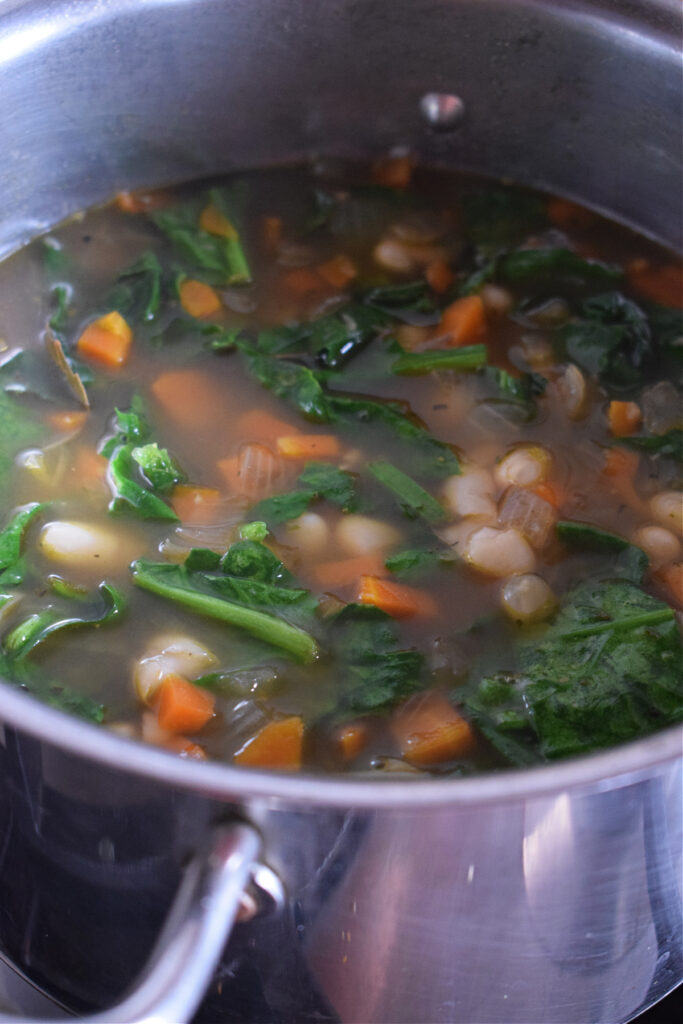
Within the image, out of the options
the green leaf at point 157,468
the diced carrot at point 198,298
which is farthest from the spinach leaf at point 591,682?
the diced carrot at point 198,298

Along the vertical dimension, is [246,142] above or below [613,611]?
above

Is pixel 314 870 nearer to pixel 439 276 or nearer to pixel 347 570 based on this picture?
pixel 347 570

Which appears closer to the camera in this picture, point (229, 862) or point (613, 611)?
point (229, 862)

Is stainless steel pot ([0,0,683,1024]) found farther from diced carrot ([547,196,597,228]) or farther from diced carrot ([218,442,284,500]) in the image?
diced carrot ([218,442,284,500])

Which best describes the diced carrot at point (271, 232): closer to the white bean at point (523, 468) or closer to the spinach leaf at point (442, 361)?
the spinach leaf at point (442, 361)

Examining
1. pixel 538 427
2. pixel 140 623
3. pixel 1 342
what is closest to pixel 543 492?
pixel 538 427

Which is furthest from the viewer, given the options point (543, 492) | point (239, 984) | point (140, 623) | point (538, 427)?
point (538, 427)

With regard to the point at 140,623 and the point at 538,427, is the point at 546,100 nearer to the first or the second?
the point at 538,427
